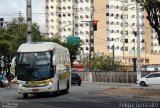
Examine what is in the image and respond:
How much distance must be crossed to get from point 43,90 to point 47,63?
1688 mm

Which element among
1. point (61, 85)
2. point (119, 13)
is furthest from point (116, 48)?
point (61, 85)

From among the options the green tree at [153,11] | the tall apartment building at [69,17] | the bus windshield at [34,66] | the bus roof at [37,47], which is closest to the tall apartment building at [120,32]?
the tall apartment building at [69,17]

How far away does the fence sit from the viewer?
7541cm

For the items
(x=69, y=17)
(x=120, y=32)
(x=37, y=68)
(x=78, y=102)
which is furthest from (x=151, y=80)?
(x=69, y=17)

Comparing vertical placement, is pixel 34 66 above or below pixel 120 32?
below

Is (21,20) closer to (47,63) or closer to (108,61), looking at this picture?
(108,61)

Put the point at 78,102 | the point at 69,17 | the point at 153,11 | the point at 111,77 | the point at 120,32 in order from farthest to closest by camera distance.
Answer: the point at 69,17
the point at 120,32
the point at 111,77
the point at 153,11
the point at 78,102

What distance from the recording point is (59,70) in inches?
1380

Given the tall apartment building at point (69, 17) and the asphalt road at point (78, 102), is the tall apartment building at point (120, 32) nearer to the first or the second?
the tall apartment building at point (69, 17)

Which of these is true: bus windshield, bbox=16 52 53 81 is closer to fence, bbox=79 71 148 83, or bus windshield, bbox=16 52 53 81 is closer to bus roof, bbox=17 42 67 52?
bus roof, bbox=17 42 67 52

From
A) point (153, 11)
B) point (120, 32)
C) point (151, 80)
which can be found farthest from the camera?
point (120, 32)

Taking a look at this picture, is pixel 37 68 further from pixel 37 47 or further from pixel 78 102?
pixel 78 102

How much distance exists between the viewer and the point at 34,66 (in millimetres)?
33156

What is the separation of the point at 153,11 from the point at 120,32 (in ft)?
402
